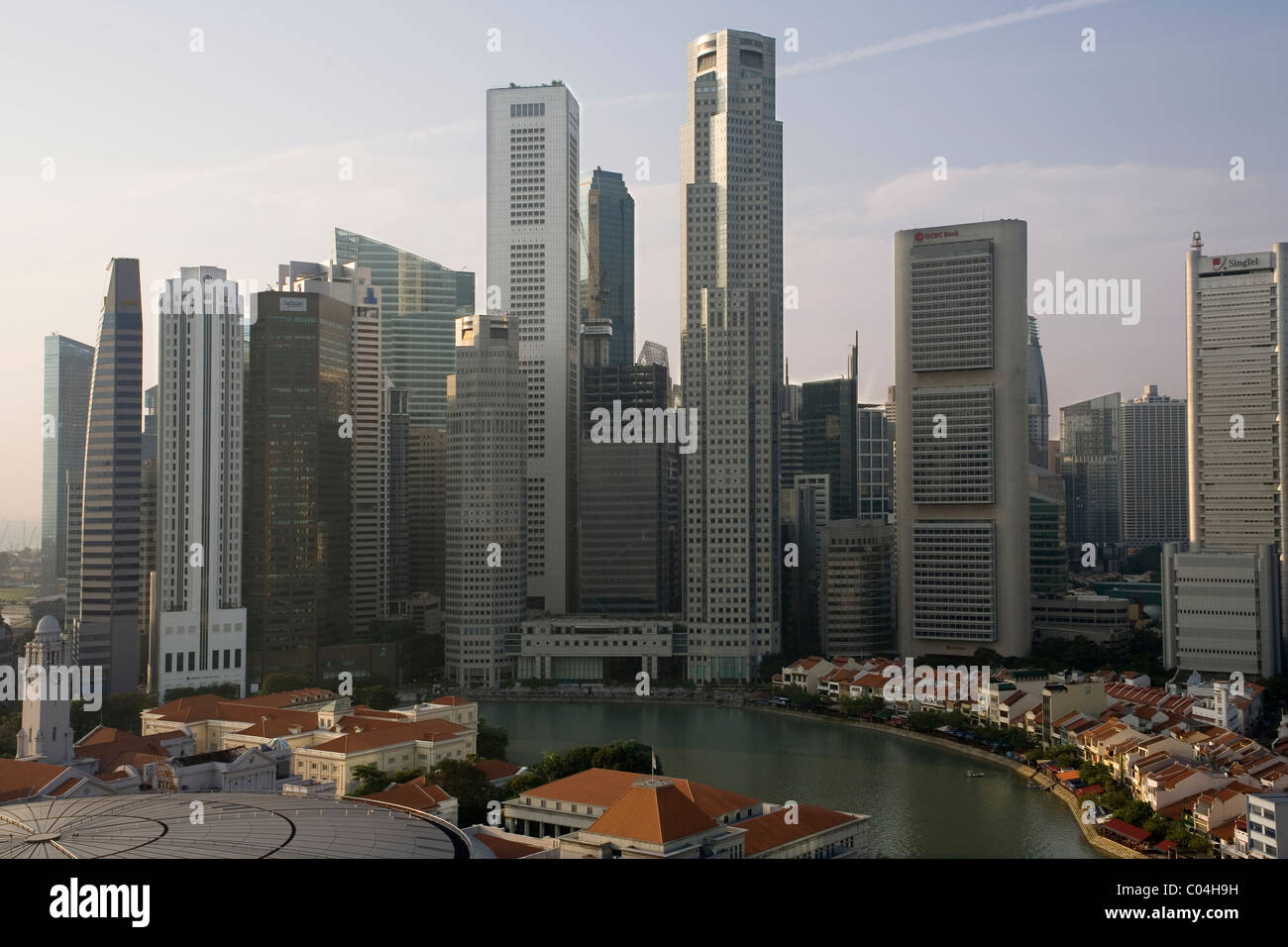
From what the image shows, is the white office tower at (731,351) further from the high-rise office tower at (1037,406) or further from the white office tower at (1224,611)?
the high-rise office tower at (1037,406)

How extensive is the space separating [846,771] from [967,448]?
8.92 meters

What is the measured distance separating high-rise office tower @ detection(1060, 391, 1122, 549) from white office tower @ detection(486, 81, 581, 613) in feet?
60.8

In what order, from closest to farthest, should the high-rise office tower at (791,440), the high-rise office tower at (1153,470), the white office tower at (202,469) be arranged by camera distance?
the white office tower at (202,469), the high-rise office tower at (791,440), the high-rise office tower at (1153,470)

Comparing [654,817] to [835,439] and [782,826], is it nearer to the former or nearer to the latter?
[782,826]

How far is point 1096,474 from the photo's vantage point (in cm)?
3550

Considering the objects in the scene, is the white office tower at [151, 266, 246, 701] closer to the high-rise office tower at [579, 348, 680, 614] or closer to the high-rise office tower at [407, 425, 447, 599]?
the high-rise office tower at [579, 348, 680, 614]

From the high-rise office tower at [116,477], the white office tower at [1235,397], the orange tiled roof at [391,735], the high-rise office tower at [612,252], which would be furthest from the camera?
the high-rise office tower at [612,252]

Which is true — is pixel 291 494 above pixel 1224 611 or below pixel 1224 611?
above

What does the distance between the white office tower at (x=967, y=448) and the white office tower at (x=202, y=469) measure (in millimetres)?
11267

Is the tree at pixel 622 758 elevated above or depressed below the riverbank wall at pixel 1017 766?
above

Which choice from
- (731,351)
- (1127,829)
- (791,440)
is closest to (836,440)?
(791,440)

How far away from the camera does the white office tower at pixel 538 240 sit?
966 inches

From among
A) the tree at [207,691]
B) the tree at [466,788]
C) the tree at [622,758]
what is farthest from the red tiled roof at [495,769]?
the tree at [207,691]
